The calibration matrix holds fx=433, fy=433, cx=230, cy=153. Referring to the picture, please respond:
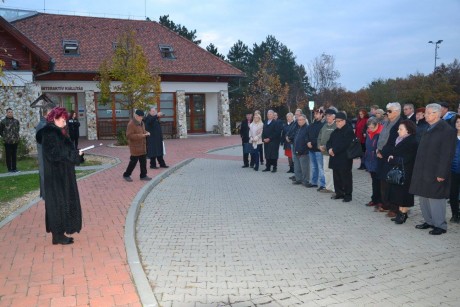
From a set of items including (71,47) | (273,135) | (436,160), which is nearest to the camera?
(436,160)

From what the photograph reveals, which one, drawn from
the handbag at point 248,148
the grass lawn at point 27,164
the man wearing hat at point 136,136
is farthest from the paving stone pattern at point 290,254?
the grass lawn at point 27,164

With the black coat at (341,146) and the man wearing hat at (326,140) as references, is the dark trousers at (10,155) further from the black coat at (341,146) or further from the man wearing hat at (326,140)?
the black coat at (341,146)

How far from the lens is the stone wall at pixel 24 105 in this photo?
1970 centimetres

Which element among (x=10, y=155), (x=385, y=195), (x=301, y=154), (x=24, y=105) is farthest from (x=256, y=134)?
(x=24, y=105)

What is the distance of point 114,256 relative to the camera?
553 centimetres

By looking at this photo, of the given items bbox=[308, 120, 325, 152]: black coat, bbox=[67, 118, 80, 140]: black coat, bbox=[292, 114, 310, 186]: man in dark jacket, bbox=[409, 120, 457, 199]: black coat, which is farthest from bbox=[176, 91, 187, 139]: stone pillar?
bbox=[409, 120, 457, 199]: black coat

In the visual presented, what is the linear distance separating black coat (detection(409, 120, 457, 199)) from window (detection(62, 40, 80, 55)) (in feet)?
82.9

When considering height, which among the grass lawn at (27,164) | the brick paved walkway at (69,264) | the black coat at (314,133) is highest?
the black coat at (314,133)

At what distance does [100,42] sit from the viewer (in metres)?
29.3

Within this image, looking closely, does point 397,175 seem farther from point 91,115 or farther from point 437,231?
point 91,115

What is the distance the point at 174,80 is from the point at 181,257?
24.9 metres

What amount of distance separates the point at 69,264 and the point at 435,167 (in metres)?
5.44

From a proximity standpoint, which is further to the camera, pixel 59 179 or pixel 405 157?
pixel 405 157

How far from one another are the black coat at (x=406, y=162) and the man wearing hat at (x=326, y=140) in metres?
2.47
